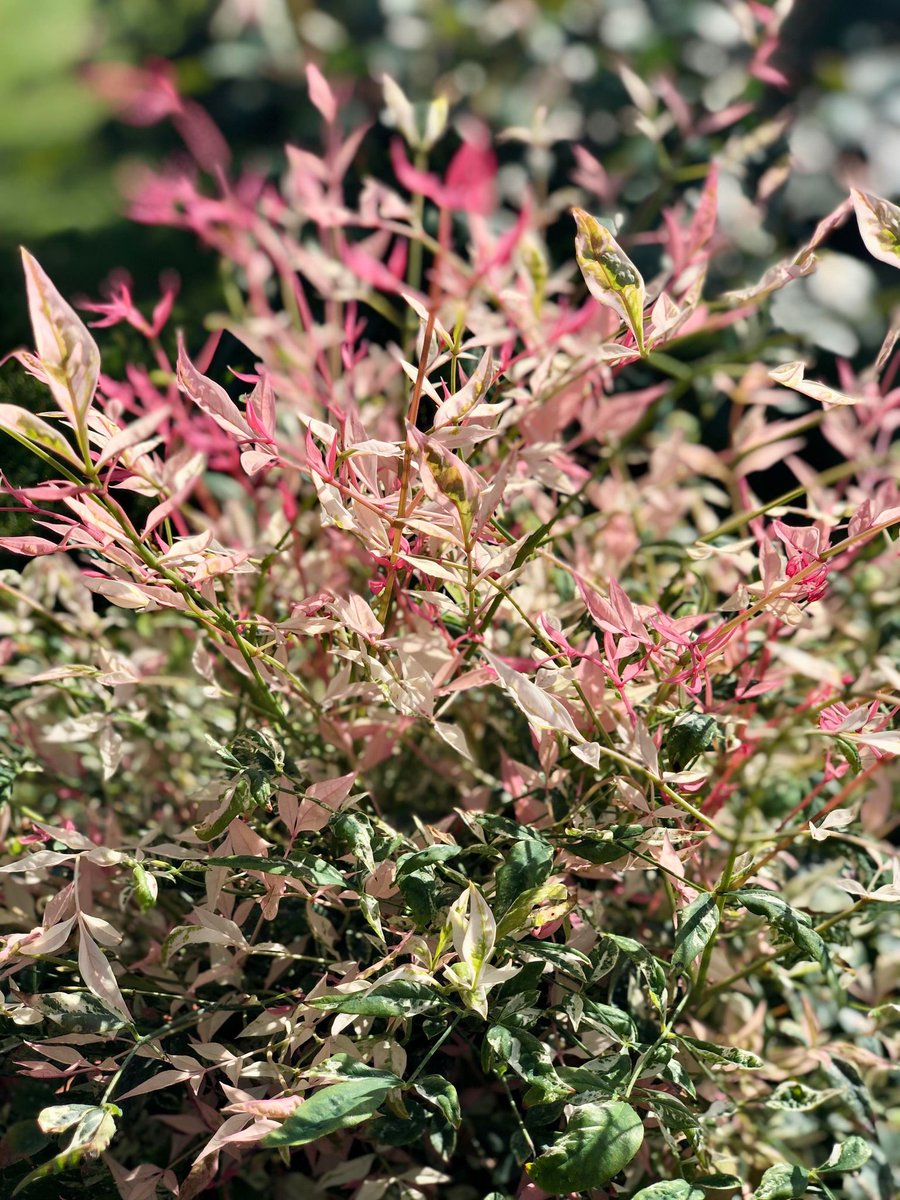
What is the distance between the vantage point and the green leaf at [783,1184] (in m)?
0.42

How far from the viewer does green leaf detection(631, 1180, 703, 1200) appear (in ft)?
1.31

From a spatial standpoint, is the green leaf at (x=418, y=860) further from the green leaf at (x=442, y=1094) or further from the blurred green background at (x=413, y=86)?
the blurred green background at (x=413, y=86)

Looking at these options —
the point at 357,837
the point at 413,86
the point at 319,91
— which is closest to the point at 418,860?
the point at 357,837

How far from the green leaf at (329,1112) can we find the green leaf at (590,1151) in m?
0.06

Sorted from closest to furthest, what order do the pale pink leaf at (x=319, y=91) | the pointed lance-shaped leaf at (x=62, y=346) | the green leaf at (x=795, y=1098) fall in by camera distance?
the pointed lance-shaped leaf at (x=62, y=346)
the green leaf at (x=795, y=1098)
the pale pink leaf at (x=319, y=91)

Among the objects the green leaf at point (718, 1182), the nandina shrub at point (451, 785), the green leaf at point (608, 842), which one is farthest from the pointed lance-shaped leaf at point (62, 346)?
the green leaf at point (718, 1182)

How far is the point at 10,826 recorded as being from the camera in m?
0.61

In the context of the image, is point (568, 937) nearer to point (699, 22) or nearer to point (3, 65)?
point (699, 22)

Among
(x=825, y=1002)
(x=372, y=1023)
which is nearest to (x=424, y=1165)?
(x=372, y=1023)

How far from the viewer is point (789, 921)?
415 millimetres

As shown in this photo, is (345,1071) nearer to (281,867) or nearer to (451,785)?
(281,867)

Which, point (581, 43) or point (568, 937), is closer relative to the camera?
point (568, 937)

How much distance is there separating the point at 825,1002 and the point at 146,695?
0.44 m

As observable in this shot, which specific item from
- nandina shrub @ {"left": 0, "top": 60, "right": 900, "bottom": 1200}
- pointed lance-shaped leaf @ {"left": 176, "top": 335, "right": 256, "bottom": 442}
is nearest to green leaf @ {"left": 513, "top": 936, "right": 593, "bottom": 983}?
nandina shrub @ {"left": 0, "top": 60, "right": 900, "bottom": 1200}
